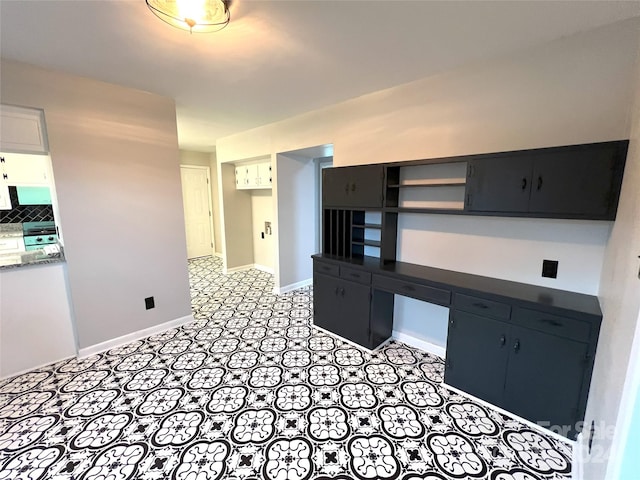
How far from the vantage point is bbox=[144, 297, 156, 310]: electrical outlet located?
3.04 m

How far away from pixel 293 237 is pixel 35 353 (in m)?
3.20

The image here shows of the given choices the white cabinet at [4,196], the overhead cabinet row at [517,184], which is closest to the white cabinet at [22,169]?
the white cabinet at [4,196]

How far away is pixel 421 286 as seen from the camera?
232 cm

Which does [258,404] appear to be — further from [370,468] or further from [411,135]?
[411,135]

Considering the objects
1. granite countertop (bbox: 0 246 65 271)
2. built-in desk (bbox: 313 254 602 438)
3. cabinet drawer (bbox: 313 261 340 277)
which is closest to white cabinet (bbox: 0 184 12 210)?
granite countertop (bbox: 0 246 65 271)

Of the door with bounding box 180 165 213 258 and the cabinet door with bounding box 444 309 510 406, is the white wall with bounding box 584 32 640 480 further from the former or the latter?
the door with bounding box 180 165 213 258

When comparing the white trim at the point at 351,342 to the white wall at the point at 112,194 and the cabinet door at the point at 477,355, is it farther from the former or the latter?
the white wall at the point at 112,194

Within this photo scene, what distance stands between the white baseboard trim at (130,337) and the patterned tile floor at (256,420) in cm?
12

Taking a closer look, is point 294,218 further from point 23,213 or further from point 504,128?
point 23,213

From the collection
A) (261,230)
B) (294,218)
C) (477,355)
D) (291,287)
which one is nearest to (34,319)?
(291,287)

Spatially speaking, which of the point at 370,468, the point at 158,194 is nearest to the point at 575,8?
the point at 370,468

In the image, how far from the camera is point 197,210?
6.51 metres

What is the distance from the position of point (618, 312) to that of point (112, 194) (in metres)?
3.86

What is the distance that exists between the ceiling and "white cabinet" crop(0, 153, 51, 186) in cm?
212
